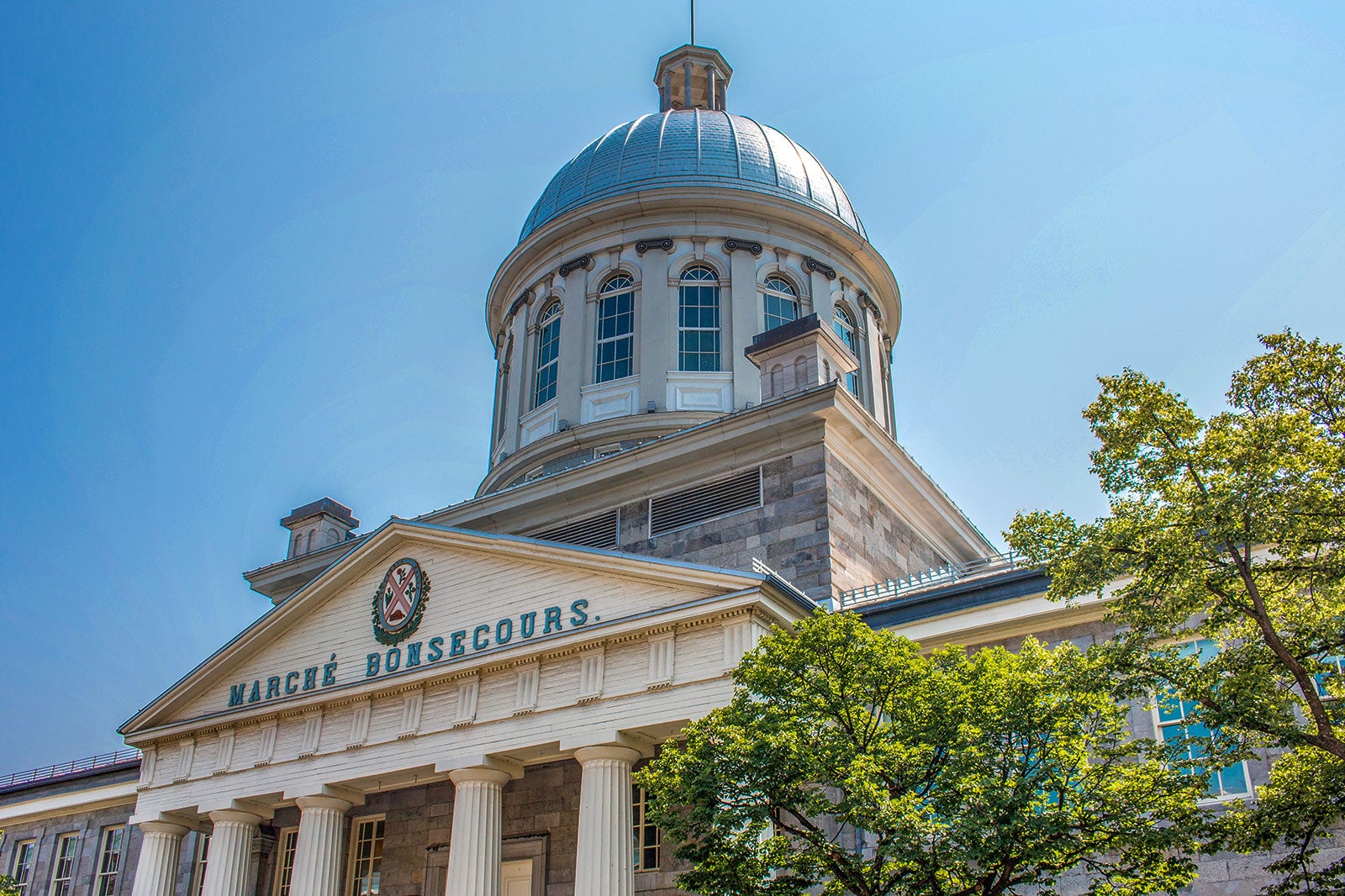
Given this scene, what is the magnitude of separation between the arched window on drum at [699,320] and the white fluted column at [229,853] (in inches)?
635

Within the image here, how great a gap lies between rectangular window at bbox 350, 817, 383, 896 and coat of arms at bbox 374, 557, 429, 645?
15.7 feet

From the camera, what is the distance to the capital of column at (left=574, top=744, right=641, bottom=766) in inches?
777

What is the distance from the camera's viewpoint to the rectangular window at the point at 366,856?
24953 mm

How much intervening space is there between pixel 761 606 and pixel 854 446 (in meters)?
8.28

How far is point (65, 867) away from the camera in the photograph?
3098 centimetres

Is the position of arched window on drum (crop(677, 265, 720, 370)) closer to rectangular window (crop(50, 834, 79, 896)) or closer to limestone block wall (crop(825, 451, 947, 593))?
limestone block wall (crop(825, 451, 947, 593))

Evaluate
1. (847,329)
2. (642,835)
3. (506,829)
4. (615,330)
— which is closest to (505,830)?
(506,829)

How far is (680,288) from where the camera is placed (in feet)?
116

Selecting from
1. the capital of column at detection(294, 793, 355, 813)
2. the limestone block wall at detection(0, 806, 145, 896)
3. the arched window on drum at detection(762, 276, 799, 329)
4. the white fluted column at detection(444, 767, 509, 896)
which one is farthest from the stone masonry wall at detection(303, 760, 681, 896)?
the arched window on drum at detection(762, 276, 799, 329)

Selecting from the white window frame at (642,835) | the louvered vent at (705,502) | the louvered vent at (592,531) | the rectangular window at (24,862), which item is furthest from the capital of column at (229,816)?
the rectangular window at (24,862)

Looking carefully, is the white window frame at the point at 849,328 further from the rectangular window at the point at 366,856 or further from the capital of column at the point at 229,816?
the capital of column at the point at 229,816

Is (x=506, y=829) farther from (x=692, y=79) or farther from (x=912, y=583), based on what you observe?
(x=692, y=79)

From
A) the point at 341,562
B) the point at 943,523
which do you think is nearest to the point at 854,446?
the point at 943,523

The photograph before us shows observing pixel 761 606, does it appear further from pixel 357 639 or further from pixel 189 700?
pixel 189 700
